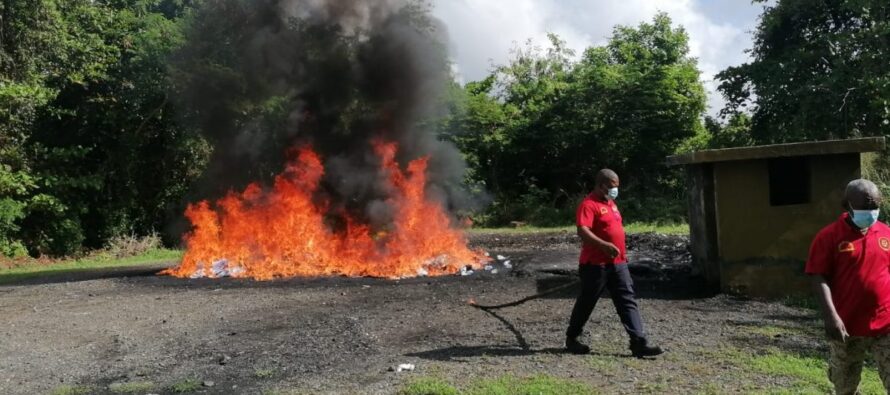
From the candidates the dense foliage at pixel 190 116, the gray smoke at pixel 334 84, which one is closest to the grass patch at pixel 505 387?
the gray smoke at pixel 334 84

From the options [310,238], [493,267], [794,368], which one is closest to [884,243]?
[794,368]

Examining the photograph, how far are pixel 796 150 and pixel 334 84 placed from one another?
9.43m

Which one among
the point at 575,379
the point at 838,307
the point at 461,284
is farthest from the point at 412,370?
the point at 461,284

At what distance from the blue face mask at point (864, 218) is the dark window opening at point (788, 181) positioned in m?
5.31

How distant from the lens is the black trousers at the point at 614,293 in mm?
6078

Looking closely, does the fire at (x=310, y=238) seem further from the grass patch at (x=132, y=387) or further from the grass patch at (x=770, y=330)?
the grass patch at (x=132, y=387)

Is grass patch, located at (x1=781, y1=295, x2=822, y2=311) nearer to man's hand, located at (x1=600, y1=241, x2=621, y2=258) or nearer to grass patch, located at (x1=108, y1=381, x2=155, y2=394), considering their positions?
man's hand, located at (x1=600, y1=241, x2=621, y2=258)

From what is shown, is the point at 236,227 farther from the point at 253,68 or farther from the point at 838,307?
the point at 838,307

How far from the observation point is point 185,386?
5656 mm

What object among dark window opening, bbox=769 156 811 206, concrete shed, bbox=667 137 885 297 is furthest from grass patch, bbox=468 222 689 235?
concrete shed, bbox=667 137 885 297

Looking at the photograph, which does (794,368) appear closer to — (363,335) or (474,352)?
(474,352)

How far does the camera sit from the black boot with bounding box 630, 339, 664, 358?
19.8ft

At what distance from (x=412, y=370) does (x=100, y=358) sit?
3360mm

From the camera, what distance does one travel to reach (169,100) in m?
19.4
